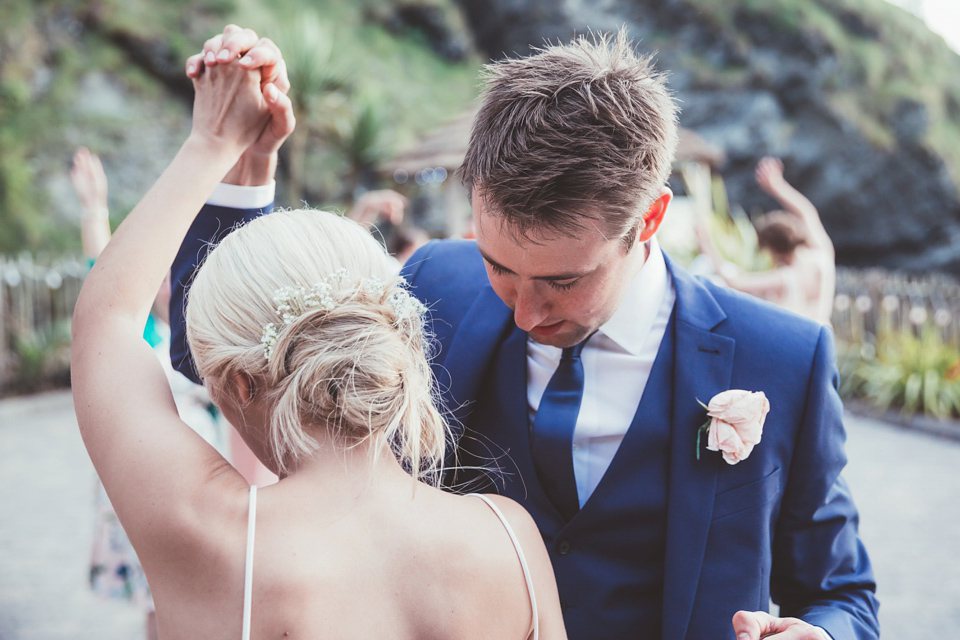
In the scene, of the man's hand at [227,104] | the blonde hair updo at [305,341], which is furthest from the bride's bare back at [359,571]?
the man's hand at [227,104]

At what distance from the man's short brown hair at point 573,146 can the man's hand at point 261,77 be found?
18.2 inches

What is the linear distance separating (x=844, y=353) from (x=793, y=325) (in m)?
11.1

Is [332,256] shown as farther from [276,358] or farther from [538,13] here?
[538,13]

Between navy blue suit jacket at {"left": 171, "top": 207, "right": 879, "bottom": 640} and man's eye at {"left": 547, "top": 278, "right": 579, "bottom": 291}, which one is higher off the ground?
man's eye at {"left": 547, "top": 278, "right": 579, "bottom": 291}

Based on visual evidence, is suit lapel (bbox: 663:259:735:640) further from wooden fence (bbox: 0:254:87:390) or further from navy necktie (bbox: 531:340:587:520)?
wooden fence (bbox: 0:254:87:390)

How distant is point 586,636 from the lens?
1.84m

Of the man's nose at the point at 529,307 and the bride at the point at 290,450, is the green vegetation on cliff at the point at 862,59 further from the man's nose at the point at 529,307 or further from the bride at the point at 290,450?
the bride at the point at 290,450

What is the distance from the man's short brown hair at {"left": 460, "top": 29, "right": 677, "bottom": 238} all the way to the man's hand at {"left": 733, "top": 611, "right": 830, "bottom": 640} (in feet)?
2.75

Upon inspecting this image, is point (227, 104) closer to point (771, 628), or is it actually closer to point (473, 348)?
point (473, 348)

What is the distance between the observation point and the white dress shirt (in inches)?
74.3

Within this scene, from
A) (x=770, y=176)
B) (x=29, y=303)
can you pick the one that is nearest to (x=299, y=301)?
(x=770, y=176)

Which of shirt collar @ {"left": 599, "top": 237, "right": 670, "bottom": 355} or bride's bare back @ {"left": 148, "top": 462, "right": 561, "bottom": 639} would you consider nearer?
bride's bare back @ {"left": 148, "top": 462, "right": 561, "bottom": 639}

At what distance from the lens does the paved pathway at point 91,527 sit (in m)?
4.70


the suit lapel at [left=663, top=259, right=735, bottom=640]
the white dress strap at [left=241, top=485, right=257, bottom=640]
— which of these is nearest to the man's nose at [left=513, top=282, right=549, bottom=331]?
the suit lapel at [left=663, top=259, right=735, bottom=640]
